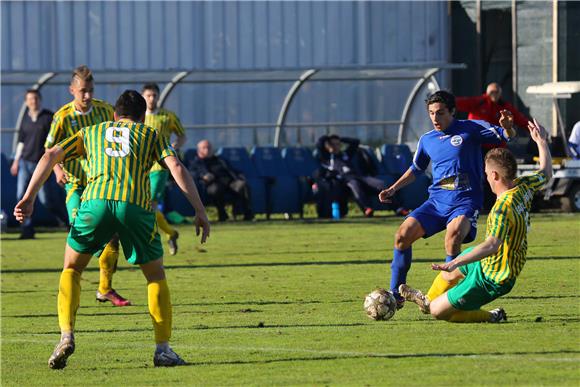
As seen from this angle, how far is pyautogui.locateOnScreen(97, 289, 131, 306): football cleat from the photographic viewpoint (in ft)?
42.3

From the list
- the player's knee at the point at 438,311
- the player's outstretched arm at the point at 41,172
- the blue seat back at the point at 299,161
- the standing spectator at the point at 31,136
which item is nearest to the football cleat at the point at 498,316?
the player's knee at the point at 438,311

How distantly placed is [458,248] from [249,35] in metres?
22.6

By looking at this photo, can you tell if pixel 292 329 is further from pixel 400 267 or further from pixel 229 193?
pixel 229 193

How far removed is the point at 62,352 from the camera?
9016 millimetres

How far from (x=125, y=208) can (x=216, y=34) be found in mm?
25230

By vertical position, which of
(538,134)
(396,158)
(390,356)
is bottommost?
(390,356)

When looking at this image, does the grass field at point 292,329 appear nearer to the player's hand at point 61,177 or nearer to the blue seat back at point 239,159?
the player's hand at point 61,177

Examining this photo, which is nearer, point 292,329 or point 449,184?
point 292,329

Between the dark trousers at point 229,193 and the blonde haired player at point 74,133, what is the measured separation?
1180 centimetres

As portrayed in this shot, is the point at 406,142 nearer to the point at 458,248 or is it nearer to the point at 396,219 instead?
the point at 396,219

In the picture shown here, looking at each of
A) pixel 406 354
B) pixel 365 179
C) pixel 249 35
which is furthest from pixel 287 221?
pixel 406 354

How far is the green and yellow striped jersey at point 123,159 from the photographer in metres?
9.13

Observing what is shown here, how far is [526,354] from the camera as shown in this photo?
8.95 meters

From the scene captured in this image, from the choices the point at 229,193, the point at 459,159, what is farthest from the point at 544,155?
the point at 229,193
